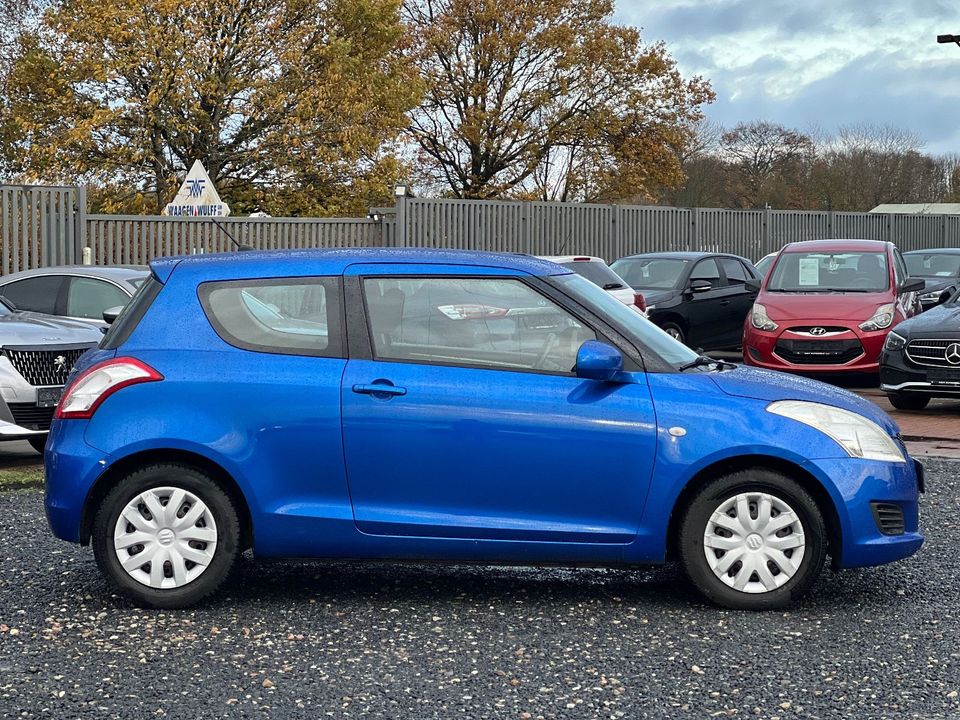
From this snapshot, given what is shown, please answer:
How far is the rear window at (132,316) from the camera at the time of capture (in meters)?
6.17

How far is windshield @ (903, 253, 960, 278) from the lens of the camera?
72.2ft

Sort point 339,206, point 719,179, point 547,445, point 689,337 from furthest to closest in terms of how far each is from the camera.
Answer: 1. point 719,179
2. point 339,206
3. point 689,337
4. point 547,445

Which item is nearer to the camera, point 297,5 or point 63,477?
point 63,477

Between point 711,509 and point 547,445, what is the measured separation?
0.72 meters

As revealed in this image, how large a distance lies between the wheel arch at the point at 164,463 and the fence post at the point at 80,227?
52.4 ft

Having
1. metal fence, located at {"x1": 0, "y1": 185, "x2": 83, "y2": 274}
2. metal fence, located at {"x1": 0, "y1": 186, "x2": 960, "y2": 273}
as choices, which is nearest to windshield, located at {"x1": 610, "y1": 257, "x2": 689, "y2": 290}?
metal fence, located at {"x1": 0, "y1": 186, "x2": 960, "y2": 273}

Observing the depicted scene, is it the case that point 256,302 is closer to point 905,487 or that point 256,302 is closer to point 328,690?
point 328,690

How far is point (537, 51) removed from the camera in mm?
49375

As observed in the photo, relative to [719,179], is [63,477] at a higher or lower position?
lower

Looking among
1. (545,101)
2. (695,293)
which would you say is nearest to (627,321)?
(695,293)

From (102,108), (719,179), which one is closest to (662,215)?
(102,108)

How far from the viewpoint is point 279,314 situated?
6156mm

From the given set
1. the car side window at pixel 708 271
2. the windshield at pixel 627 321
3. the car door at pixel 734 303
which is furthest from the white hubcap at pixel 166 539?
the car door at pixel 734 303

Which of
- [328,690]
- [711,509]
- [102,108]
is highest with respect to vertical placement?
[102,108]
